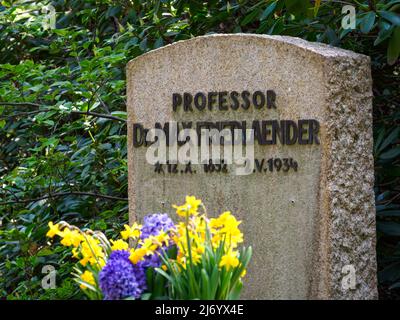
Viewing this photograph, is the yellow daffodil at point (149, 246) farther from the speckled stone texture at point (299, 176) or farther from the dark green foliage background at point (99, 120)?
the dark green foliage background at point (99, 120)

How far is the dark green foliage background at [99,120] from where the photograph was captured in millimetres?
5395

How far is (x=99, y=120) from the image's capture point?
6426 millimetres

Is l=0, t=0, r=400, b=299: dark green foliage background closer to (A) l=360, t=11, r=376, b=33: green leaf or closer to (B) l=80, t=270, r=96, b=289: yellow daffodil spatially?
(A) l=360, t=11, r=376, b=33: green leaf

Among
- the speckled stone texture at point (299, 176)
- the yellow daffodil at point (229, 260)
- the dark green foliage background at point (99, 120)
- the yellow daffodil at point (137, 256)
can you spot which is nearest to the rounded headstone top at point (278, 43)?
the speckled stone texture at point (299, 176)

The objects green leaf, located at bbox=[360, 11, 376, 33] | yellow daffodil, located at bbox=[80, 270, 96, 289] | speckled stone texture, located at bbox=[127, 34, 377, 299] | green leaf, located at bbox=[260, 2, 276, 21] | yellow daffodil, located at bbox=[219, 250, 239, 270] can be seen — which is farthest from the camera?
green leaf, located at bbox=[260, 2, 276, 21]

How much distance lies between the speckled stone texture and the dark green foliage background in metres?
0.45

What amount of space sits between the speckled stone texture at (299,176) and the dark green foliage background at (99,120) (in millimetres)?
446

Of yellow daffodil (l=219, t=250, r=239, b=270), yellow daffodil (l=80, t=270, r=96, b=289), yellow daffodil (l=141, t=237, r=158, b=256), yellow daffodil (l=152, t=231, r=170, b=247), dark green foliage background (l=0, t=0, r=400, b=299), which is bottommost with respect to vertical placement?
yellow daffodil (l=80, t=270, r=96, b=289)

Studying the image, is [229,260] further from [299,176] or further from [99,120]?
[99,120]

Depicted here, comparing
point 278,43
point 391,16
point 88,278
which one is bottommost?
point 88,278

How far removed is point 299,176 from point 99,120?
2.26m

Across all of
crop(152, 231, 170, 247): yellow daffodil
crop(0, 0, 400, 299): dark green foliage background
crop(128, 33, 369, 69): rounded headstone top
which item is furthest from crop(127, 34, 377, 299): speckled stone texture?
crop(152, 231, 170, 247): yellow daffodil

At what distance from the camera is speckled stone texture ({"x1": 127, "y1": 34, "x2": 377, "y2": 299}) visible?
4449 millimetres

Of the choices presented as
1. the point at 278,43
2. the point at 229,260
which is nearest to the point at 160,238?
the point at 229,260
